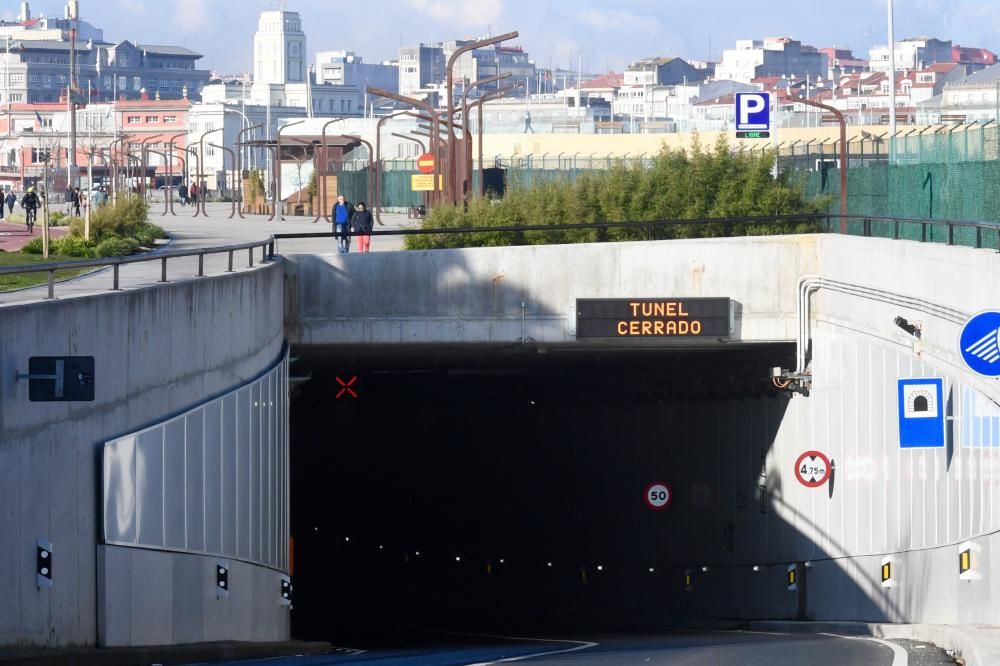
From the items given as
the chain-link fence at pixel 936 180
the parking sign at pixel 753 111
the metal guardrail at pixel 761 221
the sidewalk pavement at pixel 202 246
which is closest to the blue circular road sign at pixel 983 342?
the metal guardrail at pixel 761 221

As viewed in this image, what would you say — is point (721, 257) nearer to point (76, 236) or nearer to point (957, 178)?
point (957, 178)

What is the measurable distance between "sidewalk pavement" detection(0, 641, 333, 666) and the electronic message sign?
27.1 feet

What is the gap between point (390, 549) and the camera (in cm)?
4738

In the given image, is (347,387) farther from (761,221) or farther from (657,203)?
(761,221)

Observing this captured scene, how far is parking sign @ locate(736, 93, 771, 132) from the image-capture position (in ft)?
134

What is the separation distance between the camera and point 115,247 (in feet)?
120

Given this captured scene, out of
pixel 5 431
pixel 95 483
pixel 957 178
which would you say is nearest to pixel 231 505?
pixel 95 483

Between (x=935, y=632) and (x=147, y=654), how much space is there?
956 centimetres

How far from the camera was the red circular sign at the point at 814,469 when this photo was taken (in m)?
27.0

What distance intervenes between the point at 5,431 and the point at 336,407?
33.0 meters

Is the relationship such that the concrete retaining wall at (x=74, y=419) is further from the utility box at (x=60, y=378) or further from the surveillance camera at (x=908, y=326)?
the surveillance camera at (x=908, y=326)

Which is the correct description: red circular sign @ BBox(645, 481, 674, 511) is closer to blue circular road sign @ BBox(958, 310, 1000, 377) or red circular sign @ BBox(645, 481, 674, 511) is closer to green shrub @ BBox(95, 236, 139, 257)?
green shrub @ BBox(95, 236, 139, 257)

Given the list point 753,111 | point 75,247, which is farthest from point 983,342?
point 75,247

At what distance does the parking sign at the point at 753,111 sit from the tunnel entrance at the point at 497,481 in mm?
7794
